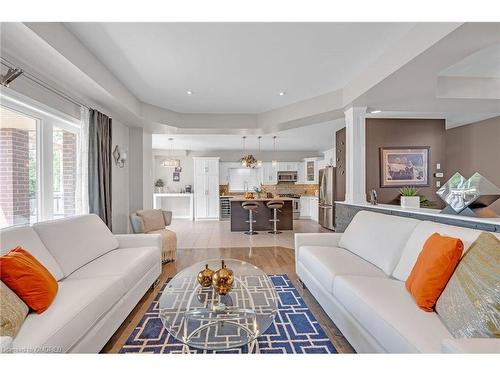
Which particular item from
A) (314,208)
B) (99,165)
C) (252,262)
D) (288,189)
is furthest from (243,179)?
(99,165)

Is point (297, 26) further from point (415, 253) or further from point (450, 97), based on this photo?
point (450, 97)

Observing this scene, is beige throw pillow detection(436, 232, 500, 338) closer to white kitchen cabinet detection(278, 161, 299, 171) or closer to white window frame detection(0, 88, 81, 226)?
white window frame detection(0, 88, 81, 226)

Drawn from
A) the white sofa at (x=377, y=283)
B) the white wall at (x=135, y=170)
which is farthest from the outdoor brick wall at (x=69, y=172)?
the white sofa at (x=377, y=283)

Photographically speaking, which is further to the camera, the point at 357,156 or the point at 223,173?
the point at 223,173

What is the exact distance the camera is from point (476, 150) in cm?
541

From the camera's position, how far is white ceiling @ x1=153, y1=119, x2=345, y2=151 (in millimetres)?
6055

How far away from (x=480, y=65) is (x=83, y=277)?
15.8ft

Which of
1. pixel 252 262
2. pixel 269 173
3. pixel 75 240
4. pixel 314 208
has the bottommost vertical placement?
pixel 252 262

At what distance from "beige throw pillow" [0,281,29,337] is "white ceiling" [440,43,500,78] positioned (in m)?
4.29

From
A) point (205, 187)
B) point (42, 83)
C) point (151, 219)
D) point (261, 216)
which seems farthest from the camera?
point (205, 187)

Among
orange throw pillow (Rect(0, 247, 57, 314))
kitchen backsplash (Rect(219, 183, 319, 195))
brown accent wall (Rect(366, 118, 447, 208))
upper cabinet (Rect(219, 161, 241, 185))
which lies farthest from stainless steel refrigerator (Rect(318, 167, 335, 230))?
orange throw pillow (Rect(0, 247, 57, 314))

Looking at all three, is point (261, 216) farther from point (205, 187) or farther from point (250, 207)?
point (205, 187)

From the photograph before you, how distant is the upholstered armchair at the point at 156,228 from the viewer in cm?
389

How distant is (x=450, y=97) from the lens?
350 cm
